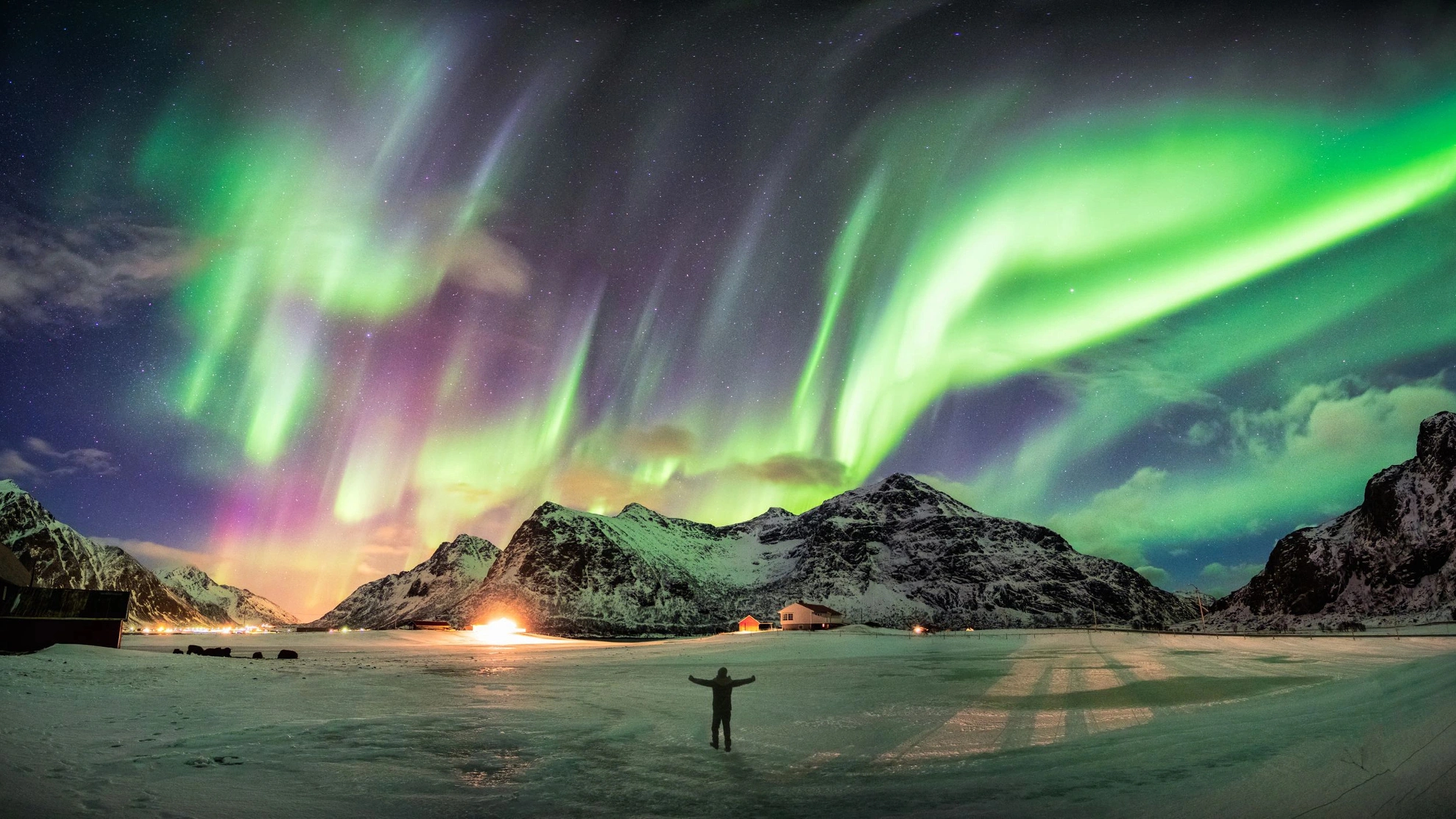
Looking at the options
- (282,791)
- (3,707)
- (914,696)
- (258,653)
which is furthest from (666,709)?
(258,653)

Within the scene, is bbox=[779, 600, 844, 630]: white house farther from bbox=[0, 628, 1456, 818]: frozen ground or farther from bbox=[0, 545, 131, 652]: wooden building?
bbox=[0, 628, 1456, 818]: frozen ground

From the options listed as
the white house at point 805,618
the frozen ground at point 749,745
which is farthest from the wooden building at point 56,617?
the white house at point 805,618

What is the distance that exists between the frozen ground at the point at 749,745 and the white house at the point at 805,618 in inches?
3793

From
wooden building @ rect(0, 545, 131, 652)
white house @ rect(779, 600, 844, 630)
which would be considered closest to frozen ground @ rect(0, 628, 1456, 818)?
wooden building @ rect(0, 545, 131, 652)

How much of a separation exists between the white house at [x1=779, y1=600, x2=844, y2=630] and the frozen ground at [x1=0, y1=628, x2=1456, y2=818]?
316ft

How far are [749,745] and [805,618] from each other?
112324 mm

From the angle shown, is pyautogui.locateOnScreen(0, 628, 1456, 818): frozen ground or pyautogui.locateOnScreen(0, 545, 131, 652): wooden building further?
pyautogui.locateOnScreen(0, 545, 131, 652): wooden building

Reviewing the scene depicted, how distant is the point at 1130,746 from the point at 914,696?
35.7 ft

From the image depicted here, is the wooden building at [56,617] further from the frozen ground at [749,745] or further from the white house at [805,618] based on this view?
the white house at [805,618]

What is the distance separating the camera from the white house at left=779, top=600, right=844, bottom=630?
403 feet

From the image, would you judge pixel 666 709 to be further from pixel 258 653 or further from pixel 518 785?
pixel 258 653

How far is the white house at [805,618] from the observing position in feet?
403

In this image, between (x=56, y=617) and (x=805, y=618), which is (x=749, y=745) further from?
(x=805, y=618)

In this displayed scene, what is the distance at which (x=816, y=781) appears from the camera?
1213 cm
